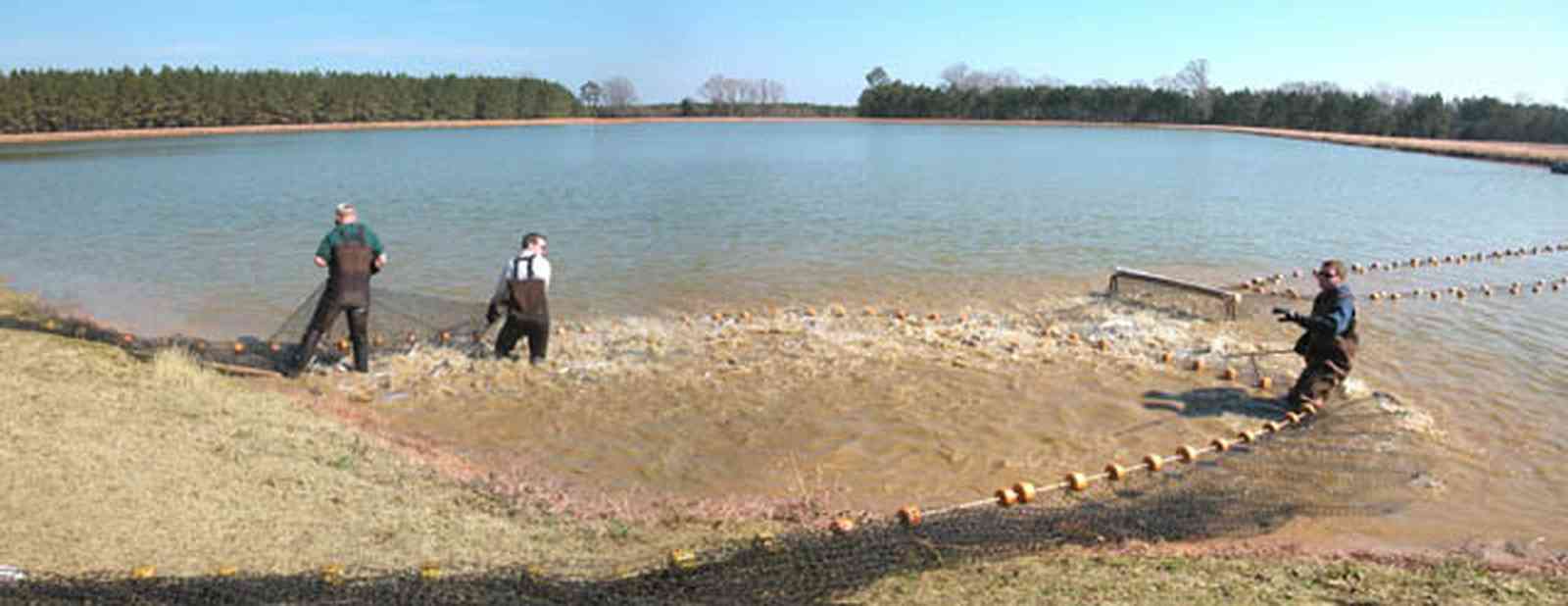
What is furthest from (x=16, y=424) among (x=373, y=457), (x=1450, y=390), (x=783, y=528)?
(x=1450, y=390)

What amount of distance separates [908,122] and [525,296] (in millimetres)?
136021

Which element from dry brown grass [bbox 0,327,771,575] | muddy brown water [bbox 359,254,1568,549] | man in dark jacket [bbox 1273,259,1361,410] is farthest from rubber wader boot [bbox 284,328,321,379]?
man in dark jacket [bbox 1273,259,1361,410]

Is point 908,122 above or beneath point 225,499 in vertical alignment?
above

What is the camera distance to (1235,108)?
391 ft

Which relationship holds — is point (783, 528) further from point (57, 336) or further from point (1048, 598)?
point (57, 336)

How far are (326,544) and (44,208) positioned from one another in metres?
29.6

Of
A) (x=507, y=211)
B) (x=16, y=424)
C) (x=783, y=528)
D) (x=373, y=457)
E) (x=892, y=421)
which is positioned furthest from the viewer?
(x=507, y=211)

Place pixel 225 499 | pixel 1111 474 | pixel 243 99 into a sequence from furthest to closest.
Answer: pixel 243 99, pixel 1111 474, pixel 225 499

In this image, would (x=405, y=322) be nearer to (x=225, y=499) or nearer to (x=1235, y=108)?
(x=225, y=499)

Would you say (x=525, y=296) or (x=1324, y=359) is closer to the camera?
(x=1324, y=359)

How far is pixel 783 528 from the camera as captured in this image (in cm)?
625

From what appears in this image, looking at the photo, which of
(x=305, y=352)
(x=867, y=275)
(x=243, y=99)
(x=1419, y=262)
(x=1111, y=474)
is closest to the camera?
(x=1111, y=474)

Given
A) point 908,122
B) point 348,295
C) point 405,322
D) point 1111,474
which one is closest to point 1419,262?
point 1111,474

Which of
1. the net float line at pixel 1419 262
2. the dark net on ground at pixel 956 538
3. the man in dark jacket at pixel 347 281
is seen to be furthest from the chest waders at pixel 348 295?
the net float line at pixel 1419 262
